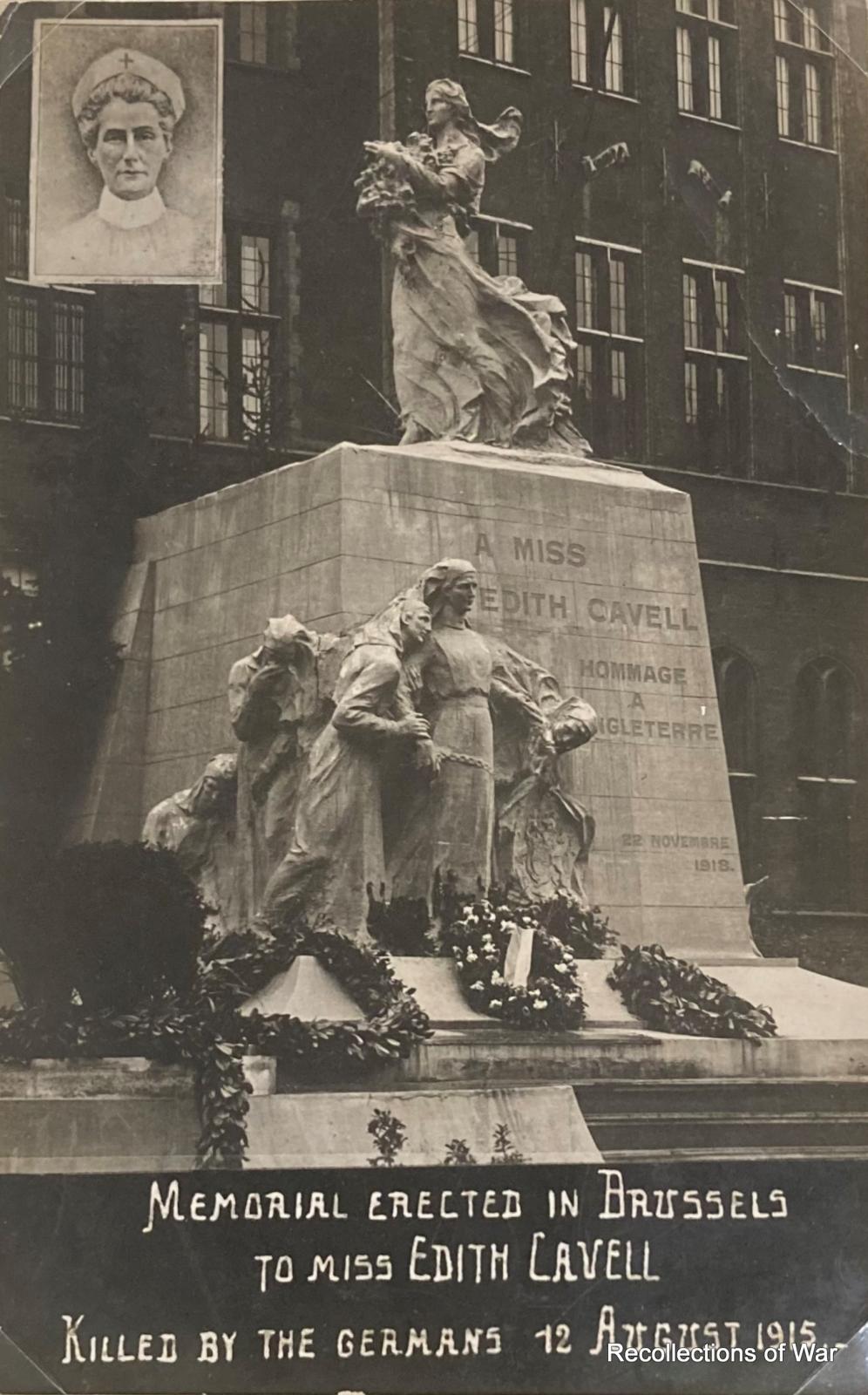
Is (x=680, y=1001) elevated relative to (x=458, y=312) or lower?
lower

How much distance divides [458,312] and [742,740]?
559 centimetres

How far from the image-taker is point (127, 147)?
21312mm

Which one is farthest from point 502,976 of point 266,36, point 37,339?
point 266,36

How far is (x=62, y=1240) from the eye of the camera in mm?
18656

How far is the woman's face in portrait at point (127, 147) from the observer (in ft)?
69.6

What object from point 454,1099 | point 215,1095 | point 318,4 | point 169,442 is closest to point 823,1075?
point 454,1099

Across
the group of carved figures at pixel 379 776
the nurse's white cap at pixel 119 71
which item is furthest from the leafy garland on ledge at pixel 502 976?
the nurse's white cap at pixel 119 71

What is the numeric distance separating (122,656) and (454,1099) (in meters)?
5.28

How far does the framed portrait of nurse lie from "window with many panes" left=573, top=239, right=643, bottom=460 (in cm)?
520

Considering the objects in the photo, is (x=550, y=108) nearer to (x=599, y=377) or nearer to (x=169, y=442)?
(x=599, y=377)

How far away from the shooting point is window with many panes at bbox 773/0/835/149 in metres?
22.5

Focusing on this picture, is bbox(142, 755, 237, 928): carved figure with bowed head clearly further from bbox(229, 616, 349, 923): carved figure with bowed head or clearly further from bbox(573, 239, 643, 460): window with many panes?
bbox(573, 239, 643, 460): window with many panes

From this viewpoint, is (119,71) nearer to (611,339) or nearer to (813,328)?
(813,328)

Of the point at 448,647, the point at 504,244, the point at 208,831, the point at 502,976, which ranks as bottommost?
the point at 502,976
